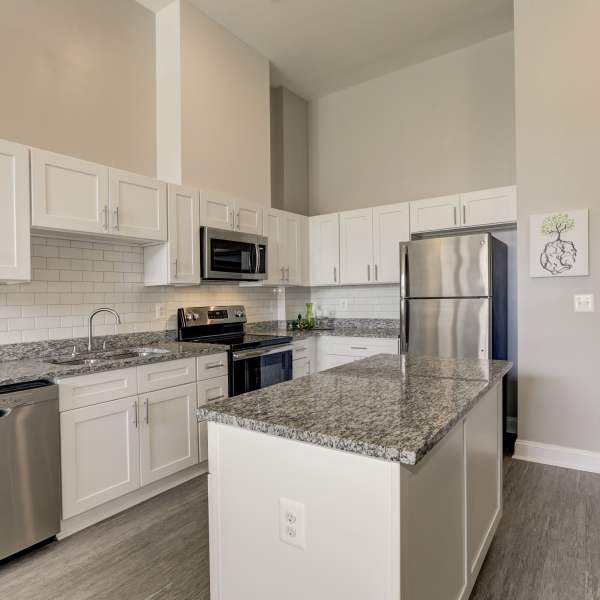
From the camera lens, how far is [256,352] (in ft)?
10.9

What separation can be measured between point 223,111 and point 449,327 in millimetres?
2607

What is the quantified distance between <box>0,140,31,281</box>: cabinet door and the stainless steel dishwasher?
63 centimetres

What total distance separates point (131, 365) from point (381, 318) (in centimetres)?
266

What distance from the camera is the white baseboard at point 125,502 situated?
86.9 inches

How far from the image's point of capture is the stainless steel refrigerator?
313cm

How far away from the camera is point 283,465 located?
3.78ft

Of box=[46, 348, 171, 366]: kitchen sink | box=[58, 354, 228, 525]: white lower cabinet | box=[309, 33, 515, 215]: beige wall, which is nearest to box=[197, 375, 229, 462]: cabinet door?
box=[58, 354, 228, 525]: white lower cabinet

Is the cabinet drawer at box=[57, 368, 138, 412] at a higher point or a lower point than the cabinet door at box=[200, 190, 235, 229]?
lower

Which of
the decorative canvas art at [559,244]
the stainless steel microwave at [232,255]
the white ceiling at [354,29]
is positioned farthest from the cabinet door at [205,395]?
the white ceiling at [354,29]

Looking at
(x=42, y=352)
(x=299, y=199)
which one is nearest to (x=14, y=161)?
(x=42, y=352)

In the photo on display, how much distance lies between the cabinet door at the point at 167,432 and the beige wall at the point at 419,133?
292 cm

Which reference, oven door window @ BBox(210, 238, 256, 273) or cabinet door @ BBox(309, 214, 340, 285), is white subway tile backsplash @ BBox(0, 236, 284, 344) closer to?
oven door window @ BBox(210, 238, 256, 273)

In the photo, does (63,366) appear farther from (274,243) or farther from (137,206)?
(274,243)

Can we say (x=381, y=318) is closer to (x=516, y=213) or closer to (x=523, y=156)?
(x=516, y=213)
